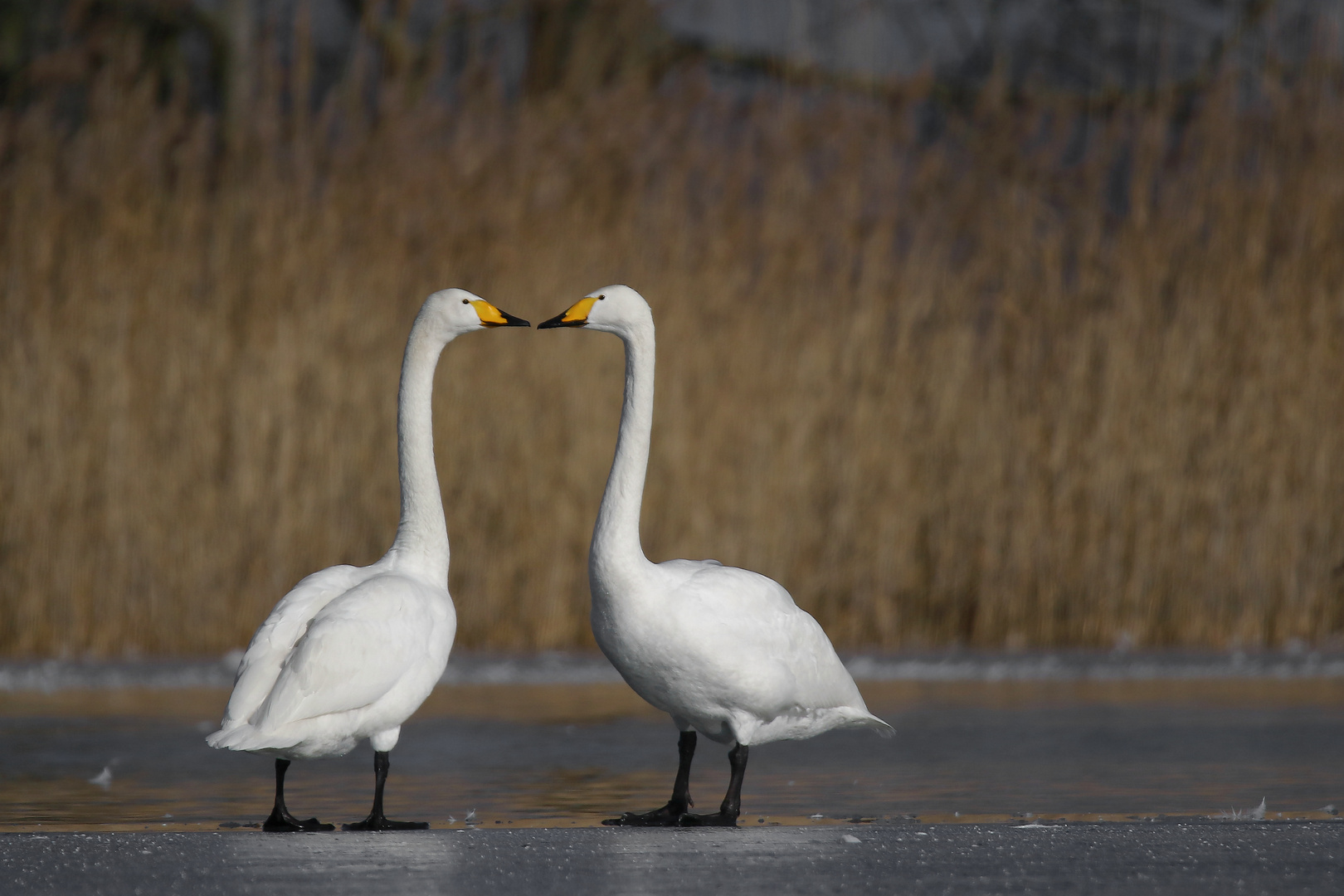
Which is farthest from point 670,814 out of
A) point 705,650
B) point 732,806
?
point 705,650

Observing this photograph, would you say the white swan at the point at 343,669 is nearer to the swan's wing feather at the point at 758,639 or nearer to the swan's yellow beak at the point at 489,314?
the swan's wing feather at the point at 758,639

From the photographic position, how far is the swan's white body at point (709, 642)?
15.7 ft

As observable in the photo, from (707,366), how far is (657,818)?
5.00 metres

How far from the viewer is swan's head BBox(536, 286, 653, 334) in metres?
5.36

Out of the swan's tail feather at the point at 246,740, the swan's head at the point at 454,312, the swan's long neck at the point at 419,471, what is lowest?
the swan's tail feather at the point at 246,740

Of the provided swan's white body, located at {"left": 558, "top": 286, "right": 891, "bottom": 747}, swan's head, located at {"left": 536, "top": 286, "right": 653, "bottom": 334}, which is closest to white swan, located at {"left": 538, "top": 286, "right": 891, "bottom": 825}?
swan's white body, located at {"left": 558, "top": 286, "right": 891, "bottom": 747}

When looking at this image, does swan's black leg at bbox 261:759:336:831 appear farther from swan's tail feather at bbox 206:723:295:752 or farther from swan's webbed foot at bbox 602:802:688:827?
swan's webbed foot at bbox 602:802:688:827

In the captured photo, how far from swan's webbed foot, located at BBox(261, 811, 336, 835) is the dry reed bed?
427cm

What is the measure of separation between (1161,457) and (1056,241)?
1.30 metres

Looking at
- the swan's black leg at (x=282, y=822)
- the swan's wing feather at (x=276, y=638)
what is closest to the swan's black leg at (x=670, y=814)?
the swan's black leg at (x=282, y=822)

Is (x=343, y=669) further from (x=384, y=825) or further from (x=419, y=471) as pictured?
(x=419, y=471)

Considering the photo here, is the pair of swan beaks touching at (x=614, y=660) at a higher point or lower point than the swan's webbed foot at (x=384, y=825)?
higher

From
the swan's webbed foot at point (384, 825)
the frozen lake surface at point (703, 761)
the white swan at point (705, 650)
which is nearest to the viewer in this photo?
the swan's webbed foot at point (384, 825)

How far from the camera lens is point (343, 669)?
4.64 meters
